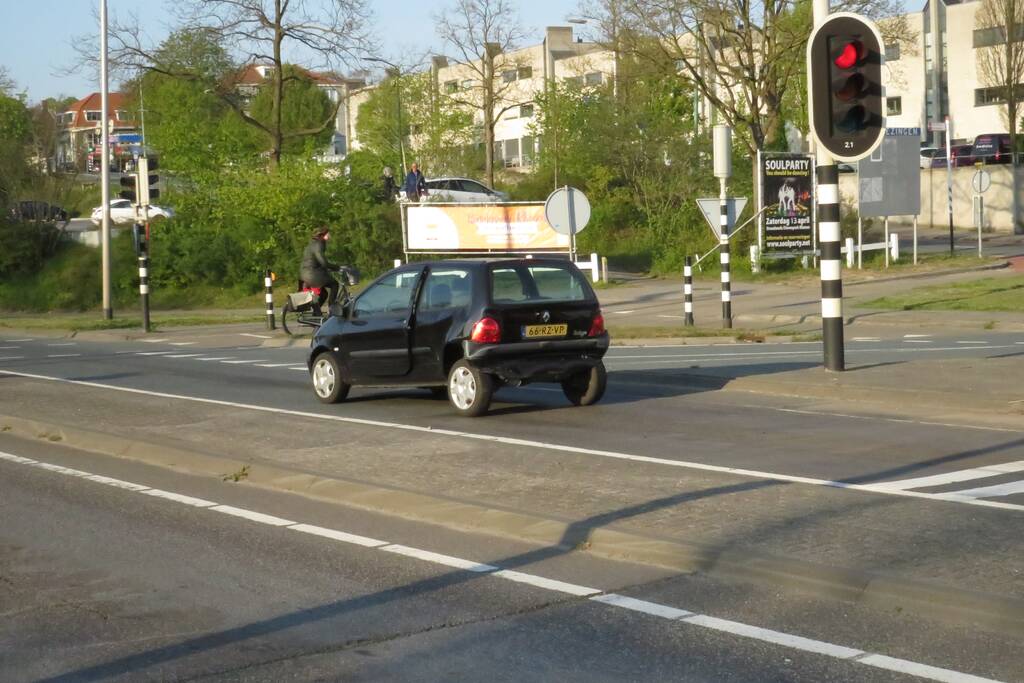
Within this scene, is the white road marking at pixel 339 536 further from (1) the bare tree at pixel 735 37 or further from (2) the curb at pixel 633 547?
(1) the bare tree at pixel 735 37

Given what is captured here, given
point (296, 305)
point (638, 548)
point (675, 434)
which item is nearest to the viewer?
point (638, 548)

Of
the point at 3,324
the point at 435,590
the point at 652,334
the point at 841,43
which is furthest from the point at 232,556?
the point at 3,324

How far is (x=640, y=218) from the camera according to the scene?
42.8 m

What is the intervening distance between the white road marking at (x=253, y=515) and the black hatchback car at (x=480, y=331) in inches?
182

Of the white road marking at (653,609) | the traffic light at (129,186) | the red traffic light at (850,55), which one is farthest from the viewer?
the traffic light at (129,186)

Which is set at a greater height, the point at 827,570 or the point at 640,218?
the point at 640,218

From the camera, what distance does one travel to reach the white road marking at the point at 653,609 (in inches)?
213

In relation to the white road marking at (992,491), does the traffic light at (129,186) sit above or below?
above

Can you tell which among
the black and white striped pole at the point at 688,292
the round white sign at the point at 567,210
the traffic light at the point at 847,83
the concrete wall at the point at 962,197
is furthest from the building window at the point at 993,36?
the traffic light at the point at 847,83

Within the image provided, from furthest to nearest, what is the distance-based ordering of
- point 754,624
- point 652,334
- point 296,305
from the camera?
point 296,305
point 652,334
point 754,624

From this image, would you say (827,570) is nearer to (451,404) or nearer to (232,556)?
(232,556)

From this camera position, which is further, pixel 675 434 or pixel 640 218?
pixel 640 218

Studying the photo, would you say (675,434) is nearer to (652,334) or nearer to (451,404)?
(451,404)

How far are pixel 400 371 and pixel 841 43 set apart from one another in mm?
5545
